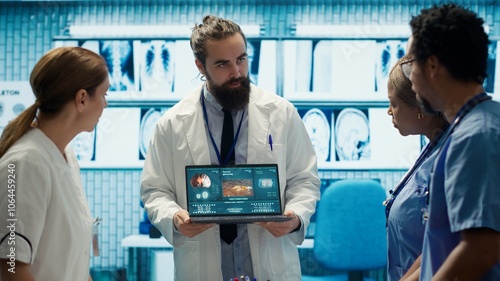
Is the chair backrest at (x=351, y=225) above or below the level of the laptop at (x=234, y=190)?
below

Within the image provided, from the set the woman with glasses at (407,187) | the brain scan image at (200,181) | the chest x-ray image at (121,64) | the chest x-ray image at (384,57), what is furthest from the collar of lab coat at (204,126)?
the chest x-ray image at (384,57)

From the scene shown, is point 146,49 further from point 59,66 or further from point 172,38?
point 59,66

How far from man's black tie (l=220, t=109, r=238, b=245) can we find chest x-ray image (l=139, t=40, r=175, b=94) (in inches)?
61.2

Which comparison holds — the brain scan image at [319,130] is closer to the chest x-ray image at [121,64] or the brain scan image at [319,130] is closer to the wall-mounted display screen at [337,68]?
the wall-mounted display screen at [337,68]

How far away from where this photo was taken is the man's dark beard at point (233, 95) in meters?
2.53

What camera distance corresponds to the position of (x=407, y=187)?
6.34ft

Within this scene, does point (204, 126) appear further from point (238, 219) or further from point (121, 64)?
point (121, 64)

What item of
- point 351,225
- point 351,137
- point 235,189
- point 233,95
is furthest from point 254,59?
point 235,189

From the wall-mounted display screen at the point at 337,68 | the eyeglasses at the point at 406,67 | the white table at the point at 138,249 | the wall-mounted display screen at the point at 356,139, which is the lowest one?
the white table at the point at 138,249

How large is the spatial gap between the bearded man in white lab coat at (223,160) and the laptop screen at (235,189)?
0.07 meters

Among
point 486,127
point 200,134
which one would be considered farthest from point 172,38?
point 486,127

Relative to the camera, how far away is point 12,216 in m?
1.66

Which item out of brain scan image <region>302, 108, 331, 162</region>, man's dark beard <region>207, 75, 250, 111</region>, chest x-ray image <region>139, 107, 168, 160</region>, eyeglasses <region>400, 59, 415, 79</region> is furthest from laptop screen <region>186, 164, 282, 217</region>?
chest x-ray image <region>139, 107, 168, 160</region>

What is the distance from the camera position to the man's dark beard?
8.29 feet
